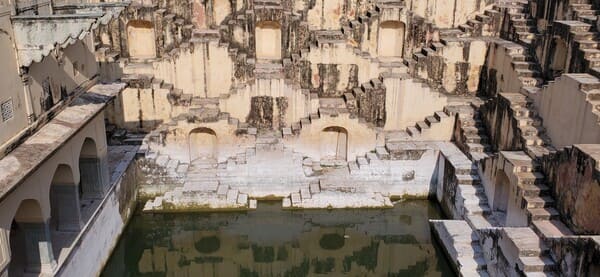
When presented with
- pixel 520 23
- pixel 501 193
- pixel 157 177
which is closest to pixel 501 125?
pixel 501 193

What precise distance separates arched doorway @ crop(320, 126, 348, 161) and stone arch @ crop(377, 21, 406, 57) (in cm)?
350

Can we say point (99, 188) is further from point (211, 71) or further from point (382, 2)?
point (382, 2)

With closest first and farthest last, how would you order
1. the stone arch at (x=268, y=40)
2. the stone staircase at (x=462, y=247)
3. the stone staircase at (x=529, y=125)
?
the stone staircase at (x=462, y=247) < the stone staircase at (x=529, y=125) < the stone arch at (x=268, y=40)

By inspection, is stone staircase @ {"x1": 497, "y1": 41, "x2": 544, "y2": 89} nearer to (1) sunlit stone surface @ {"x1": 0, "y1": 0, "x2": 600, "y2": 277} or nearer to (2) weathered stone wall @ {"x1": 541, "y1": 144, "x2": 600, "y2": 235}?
(1) sunlit stone surface @ {"x1": 0, "y1": 0, "x2": 600, "y2": 277}

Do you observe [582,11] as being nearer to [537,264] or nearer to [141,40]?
[537,264]

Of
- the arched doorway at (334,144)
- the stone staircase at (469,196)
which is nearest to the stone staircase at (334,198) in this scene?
the arched doorway at (334,144)

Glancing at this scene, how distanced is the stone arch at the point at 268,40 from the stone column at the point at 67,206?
8734mm

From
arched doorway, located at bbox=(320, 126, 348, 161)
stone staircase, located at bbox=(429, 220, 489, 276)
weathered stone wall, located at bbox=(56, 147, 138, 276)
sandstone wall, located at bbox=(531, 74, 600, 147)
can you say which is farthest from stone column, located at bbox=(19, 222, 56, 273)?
sandstone wall, located at bbox=(531, 74, 600, 147)

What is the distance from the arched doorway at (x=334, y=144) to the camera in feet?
57.2

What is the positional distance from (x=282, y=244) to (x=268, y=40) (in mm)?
7103

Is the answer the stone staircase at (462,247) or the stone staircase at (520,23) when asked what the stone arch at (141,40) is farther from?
the stone staircase at (520,23)

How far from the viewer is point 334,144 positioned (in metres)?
17.6

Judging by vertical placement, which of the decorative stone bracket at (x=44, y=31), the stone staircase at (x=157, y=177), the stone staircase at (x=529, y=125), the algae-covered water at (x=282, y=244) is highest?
the decorative stone bracket at (x=44, y=31)

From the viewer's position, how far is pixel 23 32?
9.52 metres
